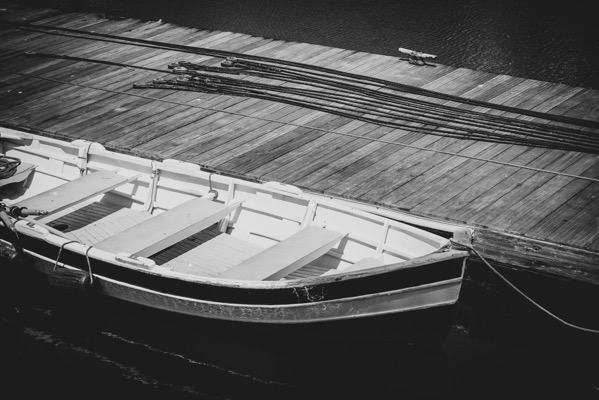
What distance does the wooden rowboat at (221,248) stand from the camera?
734cm

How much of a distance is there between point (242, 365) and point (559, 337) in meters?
3.60

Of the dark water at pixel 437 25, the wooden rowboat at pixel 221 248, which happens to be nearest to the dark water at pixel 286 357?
the wooden rowboat at pixel 221 248

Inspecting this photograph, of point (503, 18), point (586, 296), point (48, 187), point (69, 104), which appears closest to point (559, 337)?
point (586, 296)

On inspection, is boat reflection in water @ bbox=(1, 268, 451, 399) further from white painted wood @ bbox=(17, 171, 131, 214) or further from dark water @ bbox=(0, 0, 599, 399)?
white painted wood @ bbox=(17, 171, 131, 214)

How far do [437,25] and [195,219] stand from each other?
13589 millimetres

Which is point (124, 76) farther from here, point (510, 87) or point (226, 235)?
point (510, 87)

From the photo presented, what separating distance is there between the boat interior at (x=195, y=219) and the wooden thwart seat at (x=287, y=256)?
1cm

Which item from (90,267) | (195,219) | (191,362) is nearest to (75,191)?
(90,267)

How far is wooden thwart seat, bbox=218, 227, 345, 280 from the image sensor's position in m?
7.84

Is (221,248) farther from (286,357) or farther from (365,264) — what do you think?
(365,264)

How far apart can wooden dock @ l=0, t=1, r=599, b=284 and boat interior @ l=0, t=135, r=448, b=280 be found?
3.10 feet

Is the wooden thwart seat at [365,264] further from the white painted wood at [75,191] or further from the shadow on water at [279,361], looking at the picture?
the white painted wood at [75,191]

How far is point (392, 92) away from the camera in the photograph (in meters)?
12.6

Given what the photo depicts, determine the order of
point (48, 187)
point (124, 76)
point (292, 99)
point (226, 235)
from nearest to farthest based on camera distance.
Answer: point (226, 235) → point (48, 187) → point (292, 99) → point (124, 76)
